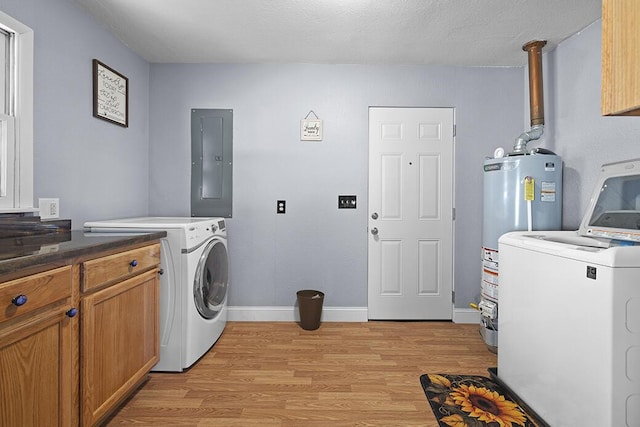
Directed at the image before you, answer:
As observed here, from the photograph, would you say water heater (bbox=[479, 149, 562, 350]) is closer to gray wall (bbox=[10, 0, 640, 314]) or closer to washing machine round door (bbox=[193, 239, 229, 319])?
gray wall (bbox=[10, 0, 640, 314])

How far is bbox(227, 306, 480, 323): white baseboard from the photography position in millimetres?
3148

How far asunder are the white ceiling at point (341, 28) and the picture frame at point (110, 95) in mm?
319

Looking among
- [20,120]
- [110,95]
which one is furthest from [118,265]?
[110,95]

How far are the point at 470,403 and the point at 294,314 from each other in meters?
1.67

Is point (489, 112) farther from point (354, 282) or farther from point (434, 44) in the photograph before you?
point (354, 282)

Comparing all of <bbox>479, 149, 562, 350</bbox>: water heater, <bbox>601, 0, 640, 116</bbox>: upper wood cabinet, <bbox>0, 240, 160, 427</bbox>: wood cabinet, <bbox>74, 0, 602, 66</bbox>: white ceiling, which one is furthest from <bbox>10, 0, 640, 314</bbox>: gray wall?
<bbox>601, 0, 640, 116</bbox>: upper wood cabinet

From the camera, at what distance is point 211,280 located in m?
2.60

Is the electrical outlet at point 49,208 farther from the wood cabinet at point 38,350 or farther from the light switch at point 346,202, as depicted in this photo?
the light switch at point 346,202

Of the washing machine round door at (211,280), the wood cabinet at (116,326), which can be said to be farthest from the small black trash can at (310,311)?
the wood cabinet at (116,326)

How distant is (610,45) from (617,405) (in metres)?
1.28

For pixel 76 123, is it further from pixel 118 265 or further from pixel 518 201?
pixel 518 201

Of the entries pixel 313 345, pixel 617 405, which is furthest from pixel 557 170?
pixel 313 345

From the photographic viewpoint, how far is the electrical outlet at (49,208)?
1.92 m

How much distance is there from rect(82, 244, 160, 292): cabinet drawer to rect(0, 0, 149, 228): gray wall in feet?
2.14
